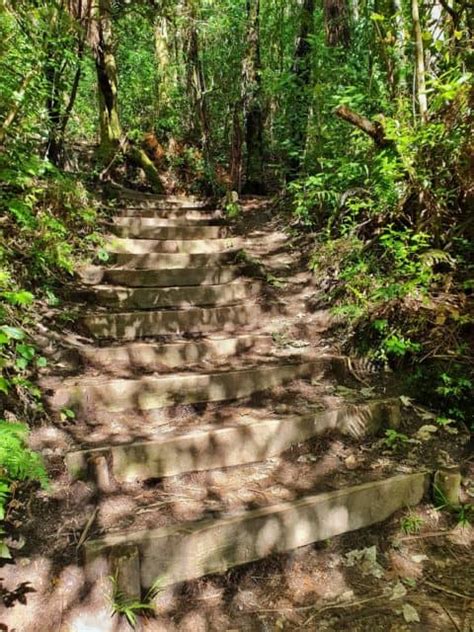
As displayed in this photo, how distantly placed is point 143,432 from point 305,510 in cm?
107

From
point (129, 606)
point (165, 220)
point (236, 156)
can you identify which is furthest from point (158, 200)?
point (129, 606)

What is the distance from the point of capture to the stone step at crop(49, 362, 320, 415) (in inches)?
107

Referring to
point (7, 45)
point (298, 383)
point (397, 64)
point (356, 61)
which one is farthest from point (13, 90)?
point (356, 61)

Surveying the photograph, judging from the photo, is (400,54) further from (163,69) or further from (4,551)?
(163,69)

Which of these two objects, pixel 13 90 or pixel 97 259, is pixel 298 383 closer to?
pixel 97 259

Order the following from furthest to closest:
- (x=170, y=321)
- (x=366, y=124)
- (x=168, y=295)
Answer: (x=168, y=295) → (x=366, y=124) → (x=170, y=321)

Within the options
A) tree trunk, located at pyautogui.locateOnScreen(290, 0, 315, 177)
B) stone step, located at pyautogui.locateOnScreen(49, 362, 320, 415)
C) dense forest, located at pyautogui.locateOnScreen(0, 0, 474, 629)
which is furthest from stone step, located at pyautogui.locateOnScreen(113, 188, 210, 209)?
stone step, located at pyautogui.locateOnScreen(49, 362, 320, 415)

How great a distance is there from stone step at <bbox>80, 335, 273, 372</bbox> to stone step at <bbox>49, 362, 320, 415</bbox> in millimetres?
285

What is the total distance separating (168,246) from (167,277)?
0.89 metres

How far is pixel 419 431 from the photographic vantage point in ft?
9.27

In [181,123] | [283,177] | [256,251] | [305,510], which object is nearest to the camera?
[305,510]

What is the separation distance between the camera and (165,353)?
3.36 metres

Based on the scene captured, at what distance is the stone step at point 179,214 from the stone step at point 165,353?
310 cm

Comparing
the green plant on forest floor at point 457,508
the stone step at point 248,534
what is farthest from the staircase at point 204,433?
the green plant on forest floor at point 457,508
